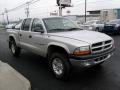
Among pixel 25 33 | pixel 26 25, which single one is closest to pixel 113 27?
pixel 26 25

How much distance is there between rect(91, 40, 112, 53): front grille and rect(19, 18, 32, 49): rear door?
9.57 ft

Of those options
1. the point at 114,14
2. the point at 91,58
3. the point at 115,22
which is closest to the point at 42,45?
the point at 91,58

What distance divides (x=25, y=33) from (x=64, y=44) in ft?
8.62

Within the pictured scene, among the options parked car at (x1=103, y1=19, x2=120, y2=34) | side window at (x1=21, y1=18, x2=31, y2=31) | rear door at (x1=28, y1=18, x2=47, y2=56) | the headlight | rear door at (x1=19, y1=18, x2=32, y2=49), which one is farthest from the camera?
parked car at (x1=103, y1=19, x2=120, y2=34)

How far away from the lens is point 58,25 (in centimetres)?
655

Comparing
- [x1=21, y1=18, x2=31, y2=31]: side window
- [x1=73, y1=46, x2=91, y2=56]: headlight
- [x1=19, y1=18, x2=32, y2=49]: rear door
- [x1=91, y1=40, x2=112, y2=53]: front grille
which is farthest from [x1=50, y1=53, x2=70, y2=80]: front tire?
[x1=21, y1=18, x2=31, y2=31]: side window

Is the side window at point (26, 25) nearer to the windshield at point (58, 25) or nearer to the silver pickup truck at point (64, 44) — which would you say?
the silver pickup truck at point (64, 44)

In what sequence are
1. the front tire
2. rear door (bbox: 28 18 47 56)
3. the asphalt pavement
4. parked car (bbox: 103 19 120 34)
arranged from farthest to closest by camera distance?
1. parked car (bbox: 103 19 120 34)
2. rear door (bbox: 28 18 47 56)
3. the front tire
4. the asphalt pavement

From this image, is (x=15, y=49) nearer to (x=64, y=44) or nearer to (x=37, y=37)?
(x=37, y=37)

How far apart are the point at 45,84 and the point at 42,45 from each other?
143 cm

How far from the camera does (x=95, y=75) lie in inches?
232

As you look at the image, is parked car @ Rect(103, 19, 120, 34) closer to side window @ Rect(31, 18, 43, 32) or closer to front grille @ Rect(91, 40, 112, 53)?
side window @ Rect(31, 18, 43, 32)

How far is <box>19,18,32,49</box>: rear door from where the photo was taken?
7.33 metres

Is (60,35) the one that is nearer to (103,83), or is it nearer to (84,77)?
(84,77)
